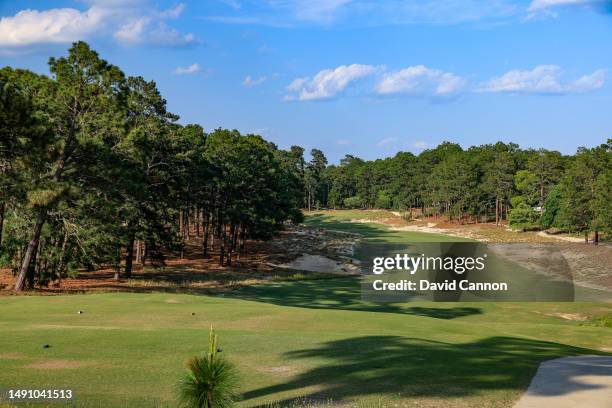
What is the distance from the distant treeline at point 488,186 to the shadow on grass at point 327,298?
39.1m

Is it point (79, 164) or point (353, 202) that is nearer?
point (79, 164)

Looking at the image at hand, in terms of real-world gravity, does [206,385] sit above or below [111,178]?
below

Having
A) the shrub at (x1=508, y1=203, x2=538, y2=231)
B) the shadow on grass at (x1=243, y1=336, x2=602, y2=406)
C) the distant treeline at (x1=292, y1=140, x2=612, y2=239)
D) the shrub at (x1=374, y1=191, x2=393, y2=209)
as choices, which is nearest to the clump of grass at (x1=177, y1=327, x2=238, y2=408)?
the shadow on grass at (x1=243, y1=336, x2=602, y2=406)

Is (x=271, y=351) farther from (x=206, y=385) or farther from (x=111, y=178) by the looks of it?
(x=111, y=178)

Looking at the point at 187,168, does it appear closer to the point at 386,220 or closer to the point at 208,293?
the point at 208,293

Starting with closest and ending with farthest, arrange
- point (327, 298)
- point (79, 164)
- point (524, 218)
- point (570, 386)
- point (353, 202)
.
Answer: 1. point (570, 386)
2. point (79, 164)
3. point (327, 298)
4. point (524, 218)
5. point (353, 202)

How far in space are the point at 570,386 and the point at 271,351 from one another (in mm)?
8579

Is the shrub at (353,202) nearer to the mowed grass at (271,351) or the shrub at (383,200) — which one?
the shrub at (383,200)

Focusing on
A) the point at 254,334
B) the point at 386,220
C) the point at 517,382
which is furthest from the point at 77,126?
the point at 386,220

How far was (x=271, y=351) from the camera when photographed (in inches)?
733

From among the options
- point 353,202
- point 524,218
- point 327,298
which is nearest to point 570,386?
point 327,298

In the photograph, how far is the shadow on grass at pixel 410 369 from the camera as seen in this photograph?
47.5ft

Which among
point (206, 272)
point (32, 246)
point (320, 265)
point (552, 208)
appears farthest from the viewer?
point (552, 208)

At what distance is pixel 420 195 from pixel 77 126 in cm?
11238
